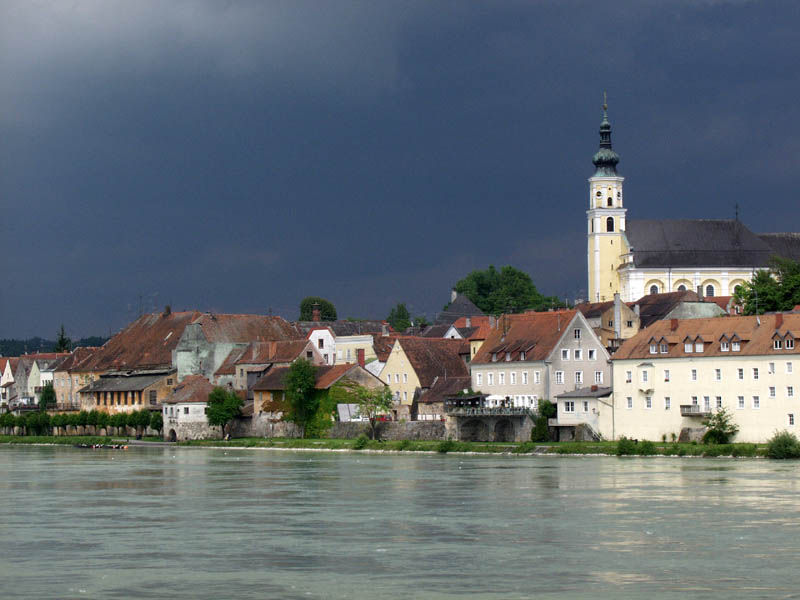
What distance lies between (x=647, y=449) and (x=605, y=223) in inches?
3231

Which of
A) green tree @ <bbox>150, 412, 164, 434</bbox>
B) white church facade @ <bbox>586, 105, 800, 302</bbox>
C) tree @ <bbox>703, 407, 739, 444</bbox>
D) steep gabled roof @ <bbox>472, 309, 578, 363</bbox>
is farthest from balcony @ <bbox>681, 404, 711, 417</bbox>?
white church facade @ <bbox>586, 105, 800, 302</bbox>

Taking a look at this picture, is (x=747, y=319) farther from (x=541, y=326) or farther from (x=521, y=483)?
(x=521, y=483)

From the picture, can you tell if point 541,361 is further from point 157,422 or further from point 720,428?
point 157,422

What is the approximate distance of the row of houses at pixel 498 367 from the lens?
71.1 m

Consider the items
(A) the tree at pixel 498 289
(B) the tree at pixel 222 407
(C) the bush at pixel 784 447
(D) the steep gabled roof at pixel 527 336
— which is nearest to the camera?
(C) the bush at pixel 784 447

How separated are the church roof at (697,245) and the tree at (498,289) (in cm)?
2570

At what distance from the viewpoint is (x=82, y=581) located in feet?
98.1

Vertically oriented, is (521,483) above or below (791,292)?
below

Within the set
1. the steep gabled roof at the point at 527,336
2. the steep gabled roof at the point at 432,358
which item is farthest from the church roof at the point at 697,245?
the steep gabled roof at the point at 527,336

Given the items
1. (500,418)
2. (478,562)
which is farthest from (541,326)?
(478,562)

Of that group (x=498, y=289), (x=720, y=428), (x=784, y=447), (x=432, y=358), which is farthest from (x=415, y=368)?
(x=498, y=289)

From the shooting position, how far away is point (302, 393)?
9162cm

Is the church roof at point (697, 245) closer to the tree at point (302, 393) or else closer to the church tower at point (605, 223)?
the church tower at point (605, 223)

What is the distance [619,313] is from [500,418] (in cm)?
1797
